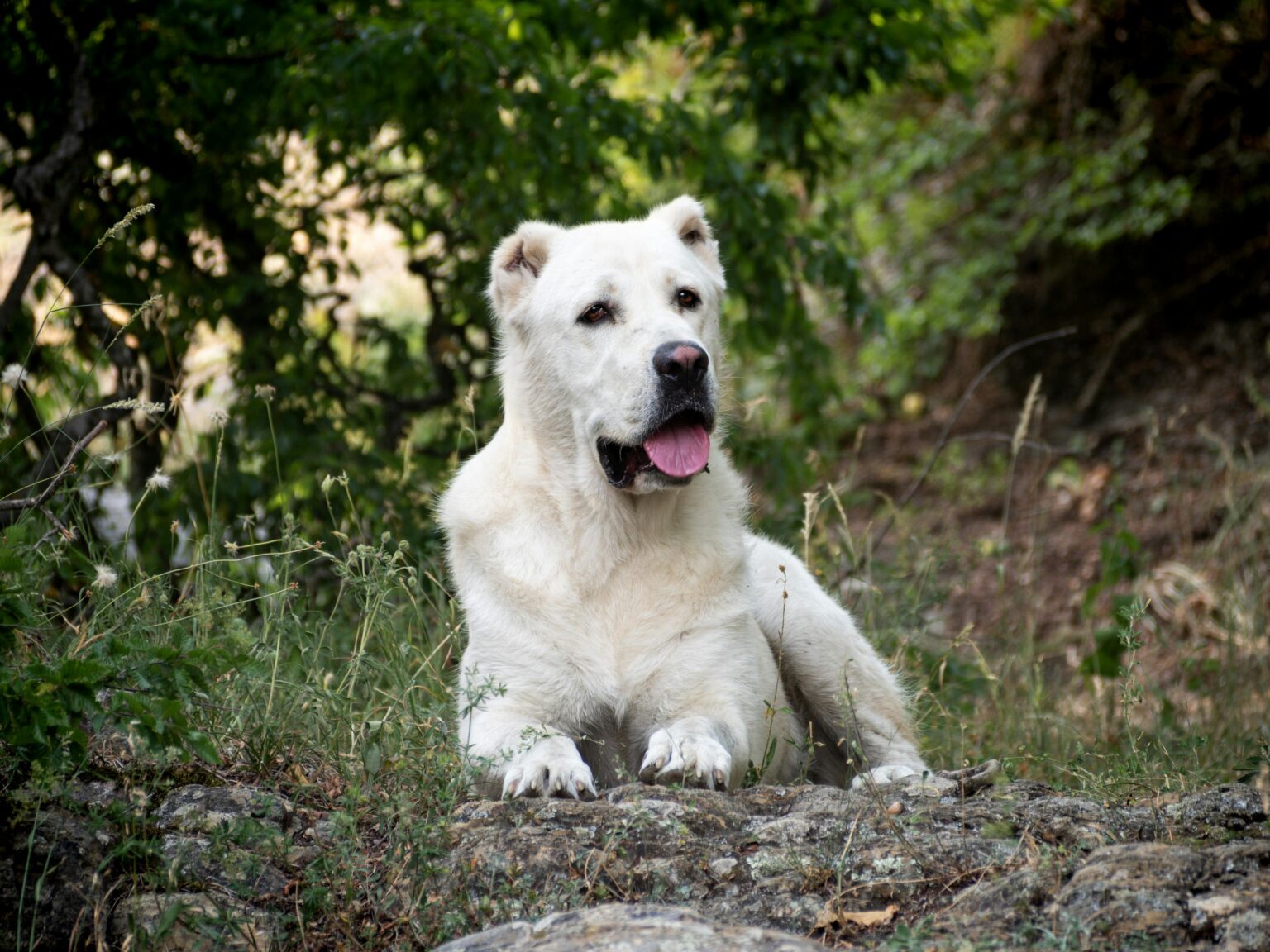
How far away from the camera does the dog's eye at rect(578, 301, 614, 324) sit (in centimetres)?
390

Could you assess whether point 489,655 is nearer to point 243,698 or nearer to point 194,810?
point 243,698

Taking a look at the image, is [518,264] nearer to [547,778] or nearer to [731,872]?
[547,778]

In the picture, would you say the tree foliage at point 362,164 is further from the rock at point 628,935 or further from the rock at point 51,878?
the rock at point 628,935

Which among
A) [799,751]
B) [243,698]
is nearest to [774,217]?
[799,751]

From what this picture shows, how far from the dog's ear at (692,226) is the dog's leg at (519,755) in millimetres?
1753

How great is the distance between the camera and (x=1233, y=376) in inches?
370

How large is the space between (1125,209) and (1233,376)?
155cm

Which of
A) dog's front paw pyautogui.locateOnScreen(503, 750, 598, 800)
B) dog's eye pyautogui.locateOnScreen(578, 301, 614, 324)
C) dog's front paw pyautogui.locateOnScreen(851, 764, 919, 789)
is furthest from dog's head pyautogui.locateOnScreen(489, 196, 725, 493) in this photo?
dog's front paw pyautogui.locateOnScreen(851, 764, 919, 789)

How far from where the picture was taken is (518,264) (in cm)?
429

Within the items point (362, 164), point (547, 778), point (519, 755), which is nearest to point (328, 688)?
point (519, 755)

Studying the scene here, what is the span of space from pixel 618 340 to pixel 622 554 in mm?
662

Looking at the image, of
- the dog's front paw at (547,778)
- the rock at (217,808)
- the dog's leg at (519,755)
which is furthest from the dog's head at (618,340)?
the rock at (217,808)

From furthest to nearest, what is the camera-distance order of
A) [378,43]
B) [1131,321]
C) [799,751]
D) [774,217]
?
1. [1131,321]
2. [774,217]
3. [378,43]
4. [799,751]

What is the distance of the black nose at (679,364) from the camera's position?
3.63 m
